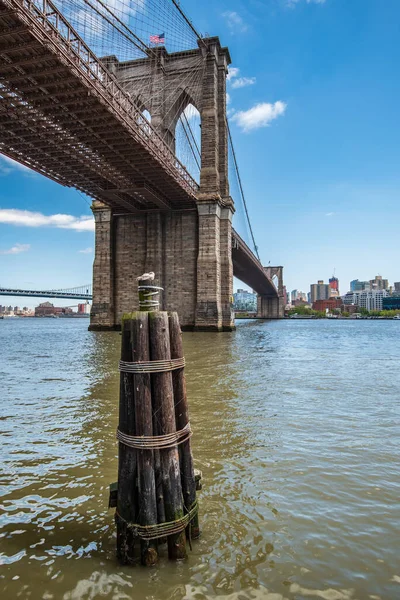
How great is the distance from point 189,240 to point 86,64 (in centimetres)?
2022

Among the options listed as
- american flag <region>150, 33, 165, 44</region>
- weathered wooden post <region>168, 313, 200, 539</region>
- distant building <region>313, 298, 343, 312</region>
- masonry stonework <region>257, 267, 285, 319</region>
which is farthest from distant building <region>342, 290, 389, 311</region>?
weathered wooden post <region>168, 313, 200, 539</region>

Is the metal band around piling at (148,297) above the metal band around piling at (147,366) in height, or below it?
above

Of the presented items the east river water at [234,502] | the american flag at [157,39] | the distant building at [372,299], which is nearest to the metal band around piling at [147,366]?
the east river water at [234,502]

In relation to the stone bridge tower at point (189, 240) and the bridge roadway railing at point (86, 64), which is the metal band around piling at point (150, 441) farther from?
the stone bridge tower at point (189, 240)

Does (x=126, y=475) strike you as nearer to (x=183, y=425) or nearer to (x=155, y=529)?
(x=155, y=529)

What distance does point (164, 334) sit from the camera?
10.2ft

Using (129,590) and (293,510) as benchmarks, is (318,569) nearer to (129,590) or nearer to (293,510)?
(293,510)

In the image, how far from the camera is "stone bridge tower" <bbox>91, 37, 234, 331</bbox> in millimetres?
36406

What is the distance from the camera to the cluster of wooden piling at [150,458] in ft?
9.41

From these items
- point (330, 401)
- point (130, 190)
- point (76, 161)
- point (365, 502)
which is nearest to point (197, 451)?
point (365, 502)

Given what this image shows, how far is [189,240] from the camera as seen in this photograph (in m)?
37.9

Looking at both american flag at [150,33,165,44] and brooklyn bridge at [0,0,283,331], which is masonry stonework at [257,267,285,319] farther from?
american flag at [150,33,165,44]

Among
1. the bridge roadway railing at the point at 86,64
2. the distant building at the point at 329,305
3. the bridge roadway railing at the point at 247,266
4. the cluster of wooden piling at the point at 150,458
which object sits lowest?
the cluster of wooden piling at the point at 150,458

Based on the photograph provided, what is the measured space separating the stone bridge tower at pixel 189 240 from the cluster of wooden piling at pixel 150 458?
31960mm
